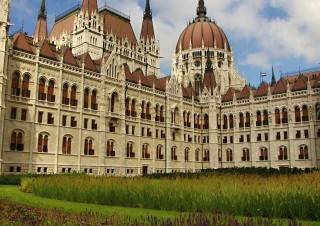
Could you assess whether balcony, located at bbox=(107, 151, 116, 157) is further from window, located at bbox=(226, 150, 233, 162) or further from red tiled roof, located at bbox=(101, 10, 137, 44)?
red tiled roof, located at bbox=(101, 10, 137, 44)

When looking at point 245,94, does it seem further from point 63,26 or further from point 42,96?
point 63,26

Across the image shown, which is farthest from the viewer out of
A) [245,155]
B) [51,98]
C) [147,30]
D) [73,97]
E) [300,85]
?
[147,30]

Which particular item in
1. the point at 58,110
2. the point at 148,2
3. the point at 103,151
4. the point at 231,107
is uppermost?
the point at 148,2

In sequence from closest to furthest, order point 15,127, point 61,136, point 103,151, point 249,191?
point 249,191 → point 15,127 → point 61,136 → point 103,151

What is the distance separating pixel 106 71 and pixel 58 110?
34.6 feet

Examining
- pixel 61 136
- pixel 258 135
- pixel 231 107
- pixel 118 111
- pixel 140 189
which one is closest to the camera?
pixel 140 189

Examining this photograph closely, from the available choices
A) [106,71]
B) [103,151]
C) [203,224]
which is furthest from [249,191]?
[106,71]

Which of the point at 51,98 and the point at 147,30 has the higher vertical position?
the point at 147,30

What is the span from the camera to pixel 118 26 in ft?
249

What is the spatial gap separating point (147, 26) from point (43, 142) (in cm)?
4843

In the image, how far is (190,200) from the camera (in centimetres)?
1551

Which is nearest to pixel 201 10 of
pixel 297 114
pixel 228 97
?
pixel 228 97

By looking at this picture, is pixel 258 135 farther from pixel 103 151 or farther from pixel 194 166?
pixel 103 151

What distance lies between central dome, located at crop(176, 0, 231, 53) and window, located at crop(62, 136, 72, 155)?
57.9m
